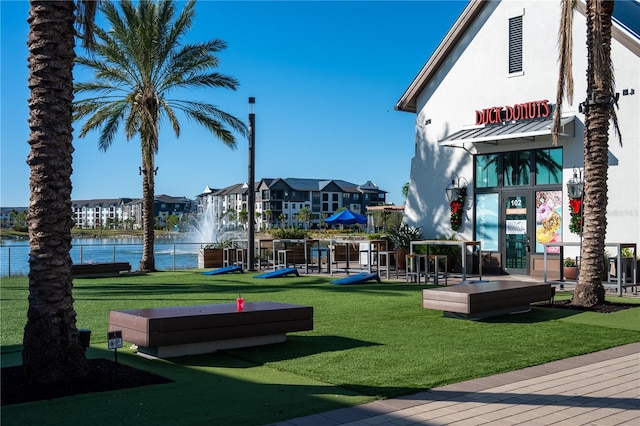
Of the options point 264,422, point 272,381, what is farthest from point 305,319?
point 264,422

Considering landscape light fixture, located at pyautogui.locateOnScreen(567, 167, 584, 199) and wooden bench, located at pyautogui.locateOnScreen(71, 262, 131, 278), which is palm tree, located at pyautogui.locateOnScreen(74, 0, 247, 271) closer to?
wooden bench, located at pyautogui.locateOnScreen(71, 262, 131, 278)

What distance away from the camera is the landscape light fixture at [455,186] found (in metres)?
21.1

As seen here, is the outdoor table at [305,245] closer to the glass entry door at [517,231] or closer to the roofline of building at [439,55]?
the glass entry door at [517,231]

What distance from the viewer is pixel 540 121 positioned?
18.7 m

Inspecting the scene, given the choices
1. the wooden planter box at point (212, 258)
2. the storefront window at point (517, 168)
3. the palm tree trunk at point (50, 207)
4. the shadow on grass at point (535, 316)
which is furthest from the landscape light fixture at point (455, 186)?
the palm tree trunk at point (50, 207)

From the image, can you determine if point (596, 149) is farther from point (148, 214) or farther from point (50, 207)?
point (148, 214)

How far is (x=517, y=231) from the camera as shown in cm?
1961

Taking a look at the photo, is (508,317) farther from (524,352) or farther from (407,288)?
(407,288)

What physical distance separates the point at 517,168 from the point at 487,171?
1130mm

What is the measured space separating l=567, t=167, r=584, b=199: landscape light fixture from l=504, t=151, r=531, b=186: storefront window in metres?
1.61

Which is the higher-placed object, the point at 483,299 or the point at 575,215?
the point at 575,215

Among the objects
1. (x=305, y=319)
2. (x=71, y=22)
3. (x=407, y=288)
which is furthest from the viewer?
(x=407, y=288)

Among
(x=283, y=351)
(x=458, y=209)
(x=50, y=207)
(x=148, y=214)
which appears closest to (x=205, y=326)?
(x=283, y=351)

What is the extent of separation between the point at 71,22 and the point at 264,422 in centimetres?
448
